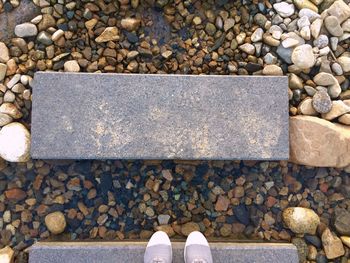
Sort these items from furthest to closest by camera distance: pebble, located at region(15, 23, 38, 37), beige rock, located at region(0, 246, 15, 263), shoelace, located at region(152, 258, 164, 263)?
1. pebble, located at region(15, 23, 38, 37)
2. beige rock, located at region(0, 246, 15, 263)
3. shoelace, located at region(152, 258, 164, 263)

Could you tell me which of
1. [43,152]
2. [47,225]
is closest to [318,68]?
[43,152]

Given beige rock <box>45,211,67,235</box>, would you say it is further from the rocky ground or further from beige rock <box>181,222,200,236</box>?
beige rock <box>181,222,200,236</box>

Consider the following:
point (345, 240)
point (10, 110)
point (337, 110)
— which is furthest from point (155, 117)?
point (345, 240)

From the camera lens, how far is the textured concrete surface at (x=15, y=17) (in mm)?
2168

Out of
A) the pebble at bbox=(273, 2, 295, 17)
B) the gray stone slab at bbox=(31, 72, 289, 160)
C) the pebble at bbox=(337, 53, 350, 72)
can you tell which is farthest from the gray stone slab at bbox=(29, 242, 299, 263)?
the pebble at bbox=(273, 2, 295, 17)

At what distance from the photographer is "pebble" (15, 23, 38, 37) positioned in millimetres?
2146

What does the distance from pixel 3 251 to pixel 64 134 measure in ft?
2.40

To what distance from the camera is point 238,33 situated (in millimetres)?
2211

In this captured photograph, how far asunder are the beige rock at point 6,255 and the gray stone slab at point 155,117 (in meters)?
0.55

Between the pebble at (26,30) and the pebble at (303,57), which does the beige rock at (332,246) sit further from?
the pebble at (26,30)

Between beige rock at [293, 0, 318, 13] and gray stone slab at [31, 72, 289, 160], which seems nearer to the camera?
gray stone slab at [31, 72, 289, 160]

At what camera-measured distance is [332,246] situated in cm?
209

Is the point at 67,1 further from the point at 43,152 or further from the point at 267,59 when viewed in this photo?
the point at 267,59

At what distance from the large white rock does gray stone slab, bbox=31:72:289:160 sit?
0.26 ft
